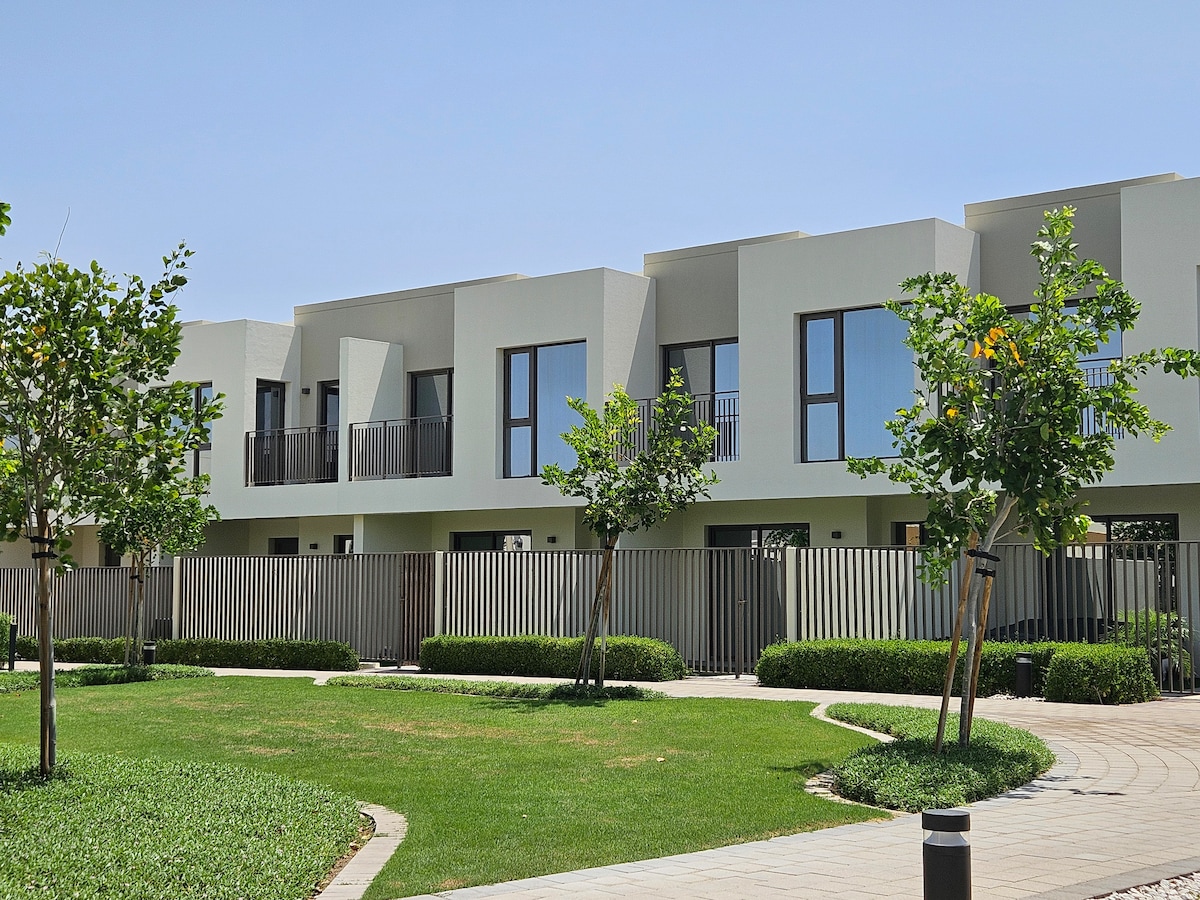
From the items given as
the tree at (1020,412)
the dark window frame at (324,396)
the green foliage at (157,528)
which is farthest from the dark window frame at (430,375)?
the tree at (1020,412)

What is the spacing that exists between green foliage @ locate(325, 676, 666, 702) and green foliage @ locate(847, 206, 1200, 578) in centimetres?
686

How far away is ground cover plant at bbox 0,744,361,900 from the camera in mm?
6875

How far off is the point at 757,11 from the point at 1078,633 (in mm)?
10072

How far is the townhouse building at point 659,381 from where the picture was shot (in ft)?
69.9

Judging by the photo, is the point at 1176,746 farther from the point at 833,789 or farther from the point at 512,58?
the point at 512,58

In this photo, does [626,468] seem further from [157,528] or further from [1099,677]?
[157,528]

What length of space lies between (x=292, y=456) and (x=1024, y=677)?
17.6m

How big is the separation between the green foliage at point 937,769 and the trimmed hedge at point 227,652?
45.3 ft

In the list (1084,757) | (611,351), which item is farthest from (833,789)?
(611,351)

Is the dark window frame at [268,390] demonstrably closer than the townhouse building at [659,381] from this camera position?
No

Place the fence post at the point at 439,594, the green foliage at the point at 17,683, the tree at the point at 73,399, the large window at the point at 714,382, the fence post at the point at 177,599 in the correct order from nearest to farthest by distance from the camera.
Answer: the tree at the point at 73,399, the green foliage at the point at 17,683, the fence post at the point at 439,594, the large window at the point at 714,382, the fence post at the point at 177,599

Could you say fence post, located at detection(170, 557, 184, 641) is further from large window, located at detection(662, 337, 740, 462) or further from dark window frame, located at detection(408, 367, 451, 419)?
large window, located at detection(662, 337, 740, 462)

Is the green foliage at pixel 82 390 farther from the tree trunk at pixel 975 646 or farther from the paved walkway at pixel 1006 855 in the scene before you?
the tree trunk at pixel 975 646

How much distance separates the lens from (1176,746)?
12852 mm
